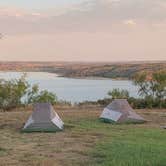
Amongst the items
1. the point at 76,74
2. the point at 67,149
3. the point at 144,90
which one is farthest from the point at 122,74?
the point at 67,149

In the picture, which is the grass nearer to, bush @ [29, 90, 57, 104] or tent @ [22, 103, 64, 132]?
tent @ [22, 103, 64, 132]

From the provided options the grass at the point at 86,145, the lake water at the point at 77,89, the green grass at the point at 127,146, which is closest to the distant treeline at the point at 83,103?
the lake water at the point at 77,89

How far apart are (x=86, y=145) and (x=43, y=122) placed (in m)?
3.45

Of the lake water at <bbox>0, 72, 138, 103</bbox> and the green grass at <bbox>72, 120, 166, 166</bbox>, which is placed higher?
the lake water at <bbox>0, 72, 138, 103</bbox>

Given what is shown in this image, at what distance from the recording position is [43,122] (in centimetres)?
1560

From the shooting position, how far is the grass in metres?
10.0

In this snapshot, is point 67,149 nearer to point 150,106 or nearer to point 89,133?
point 89,133

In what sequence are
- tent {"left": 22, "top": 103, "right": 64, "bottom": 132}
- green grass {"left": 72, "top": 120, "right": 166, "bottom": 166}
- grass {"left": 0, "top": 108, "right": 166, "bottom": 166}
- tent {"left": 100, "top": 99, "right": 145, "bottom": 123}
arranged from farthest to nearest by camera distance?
tent {"left": 100, "top": 99, "right": 145, "bottom": 123} < tent {"left": 22, "top": 103, "right": 64, "bottom": 132} < grass {"left": 0, "top": 108, "right": 166, "bottom": 166} < green grass {"left": 72, "top": 120, "right": 166, "bottom": 166}

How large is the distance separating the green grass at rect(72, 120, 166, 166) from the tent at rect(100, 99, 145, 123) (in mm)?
609

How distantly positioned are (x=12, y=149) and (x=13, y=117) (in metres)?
7.11

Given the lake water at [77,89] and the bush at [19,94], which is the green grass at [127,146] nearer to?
the bush at [19,94]

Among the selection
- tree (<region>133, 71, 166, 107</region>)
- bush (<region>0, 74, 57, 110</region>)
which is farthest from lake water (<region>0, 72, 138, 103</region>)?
tree (<region>133, 71, 166, 107</region>)

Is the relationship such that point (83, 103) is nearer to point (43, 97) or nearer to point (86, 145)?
point (43, 97)

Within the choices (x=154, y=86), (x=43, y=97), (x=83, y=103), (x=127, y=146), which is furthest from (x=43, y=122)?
(x=154, y=86)
